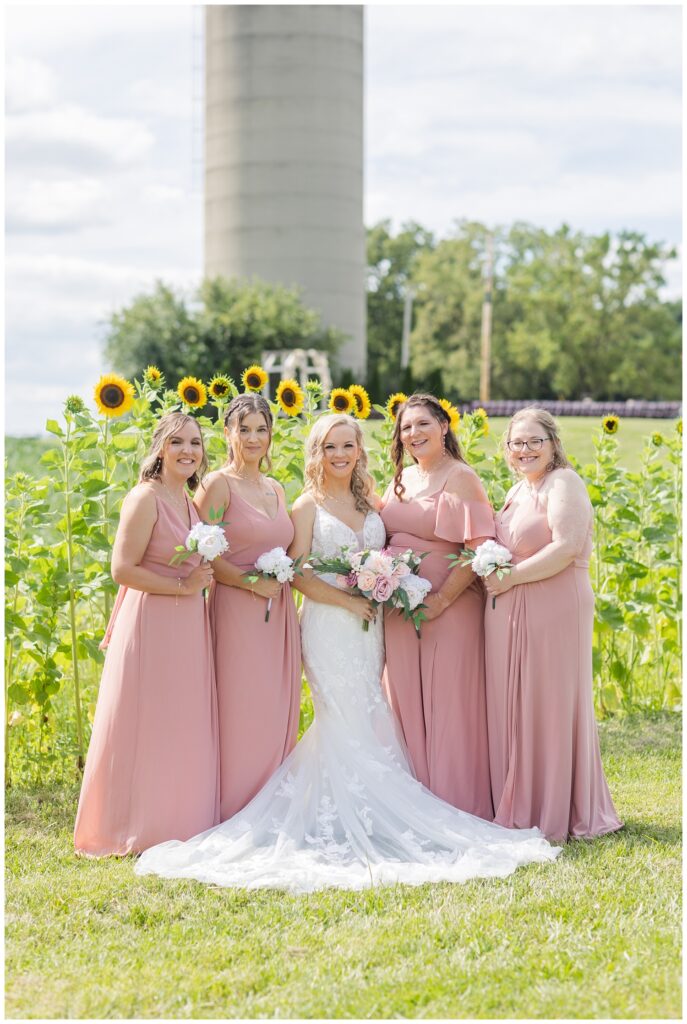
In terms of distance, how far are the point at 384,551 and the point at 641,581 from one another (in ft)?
14.1

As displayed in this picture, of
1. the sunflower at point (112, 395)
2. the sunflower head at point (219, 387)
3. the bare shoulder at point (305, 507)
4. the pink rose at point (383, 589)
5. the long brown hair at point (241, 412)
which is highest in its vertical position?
the sunflower head at point (219, 387)

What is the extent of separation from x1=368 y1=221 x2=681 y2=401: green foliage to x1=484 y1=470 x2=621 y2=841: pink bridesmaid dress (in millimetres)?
42465

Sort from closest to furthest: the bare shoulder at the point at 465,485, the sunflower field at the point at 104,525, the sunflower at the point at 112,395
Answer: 1. the bare shoulder at the point at 465,485
2. the sunflower at the point at 112,395
3. the sunflower field at the point at 104,525

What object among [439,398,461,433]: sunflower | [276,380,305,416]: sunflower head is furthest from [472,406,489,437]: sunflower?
[276,380,305,416]: sunflower head

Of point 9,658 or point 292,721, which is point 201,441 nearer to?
point 292,721

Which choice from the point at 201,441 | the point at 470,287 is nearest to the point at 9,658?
the point at 201,441

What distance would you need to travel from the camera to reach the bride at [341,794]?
5336mm

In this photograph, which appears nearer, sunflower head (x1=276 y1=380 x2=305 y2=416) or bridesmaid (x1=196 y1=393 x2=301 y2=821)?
bridesmaid (x1=196 y1=393 x2=301 y2=821)

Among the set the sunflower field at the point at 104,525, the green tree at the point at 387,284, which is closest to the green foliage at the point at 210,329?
the green tree at the point at 387,284

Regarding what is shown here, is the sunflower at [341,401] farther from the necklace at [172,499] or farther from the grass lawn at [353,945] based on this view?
the grass lawn at [353,945]

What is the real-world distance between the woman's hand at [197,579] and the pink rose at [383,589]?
2.87 ft

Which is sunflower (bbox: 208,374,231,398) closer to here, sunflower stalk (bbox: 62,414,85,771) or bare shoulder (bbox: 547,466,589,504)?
sunflower stalk (bbox: 62,414,85,771)

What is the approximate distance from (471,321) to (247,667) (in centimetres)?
5199

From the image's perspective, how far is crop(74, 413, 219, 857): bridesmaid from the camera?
18.9 ft
